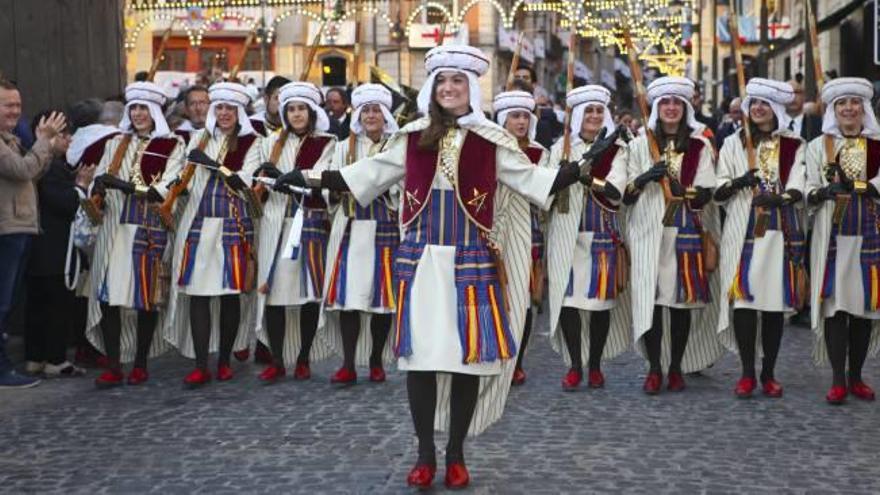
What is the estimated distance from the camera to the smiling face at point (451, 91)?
6013 mm

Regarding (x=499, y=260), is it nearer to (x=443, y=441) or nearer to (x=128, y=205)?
(x=443, y=441)

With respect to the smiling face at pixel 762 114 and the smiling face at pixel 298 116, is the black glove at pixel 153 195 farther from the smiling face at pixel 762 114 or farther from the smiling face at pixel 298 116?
the smiling face at pixel 762 114

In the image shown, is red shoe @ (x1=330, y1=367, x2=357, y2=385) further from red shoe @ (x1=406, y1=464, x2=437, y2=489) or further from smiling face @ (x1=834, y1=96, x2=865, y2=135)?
smiling face @ (x1=834, y1=96, x2=865, y2=135)

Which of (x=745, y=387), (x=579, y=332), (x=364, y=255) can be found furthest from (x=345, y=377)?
(x=745, y=387)

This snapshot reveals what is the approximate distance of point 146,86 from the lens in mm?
8773

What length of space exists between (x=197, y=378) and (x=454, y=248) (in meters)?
3.28

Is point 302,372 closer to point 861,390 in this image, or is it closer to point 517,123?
point 517,123

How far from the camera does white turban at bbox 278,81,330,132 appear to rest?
8992 mm

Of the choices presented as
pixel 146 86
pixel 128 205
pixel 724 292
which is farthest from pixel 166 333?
pixel 724 292

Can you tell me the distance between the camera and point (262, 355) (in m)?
9.87

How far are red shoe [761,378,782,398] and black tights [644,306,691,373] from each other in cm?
56

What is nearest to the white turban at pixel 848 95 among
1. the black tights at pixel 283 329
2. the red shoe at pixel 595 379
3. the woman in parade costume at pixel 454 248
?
the red shoe at pixel 595 379

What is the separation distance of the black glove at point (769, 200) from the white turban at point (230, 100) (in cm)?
329

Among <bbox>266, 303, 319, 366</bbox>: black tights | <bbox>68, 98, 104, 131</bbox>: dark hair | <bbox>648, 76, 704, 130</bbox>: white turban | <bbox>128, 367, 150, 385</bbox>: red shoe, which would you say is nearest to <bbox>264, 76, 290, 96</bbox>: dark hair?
<bbox>68, 98, 104, 131</bbox>: dark hair
